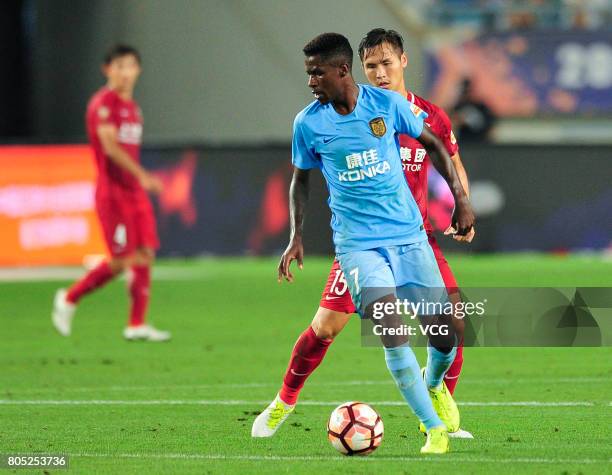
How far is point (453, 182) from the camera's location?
6602mm

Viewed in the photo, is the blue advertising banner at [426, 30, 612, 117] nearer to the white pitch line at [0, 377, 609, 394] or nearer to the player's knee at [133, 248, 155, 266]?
the player's knee at [133, 248, 155, 266]

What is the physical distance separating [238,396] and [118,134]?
385 centimetres

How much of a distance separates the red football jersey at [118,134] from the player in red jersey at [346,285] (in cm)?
466

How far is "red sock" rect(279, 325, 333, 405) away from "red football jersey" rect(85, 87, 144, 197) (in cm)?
504

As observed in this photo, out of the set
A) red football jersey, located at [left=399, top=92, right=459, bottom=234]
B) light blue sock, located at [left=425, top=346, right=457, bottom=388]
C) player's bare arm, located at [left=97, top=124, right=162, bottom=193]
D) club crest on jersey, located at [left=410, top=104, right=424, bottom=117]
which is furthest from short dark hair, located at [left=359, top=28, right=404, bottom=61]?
player's bare arm, located at [left=97, top=124, right=162, bottom=193]

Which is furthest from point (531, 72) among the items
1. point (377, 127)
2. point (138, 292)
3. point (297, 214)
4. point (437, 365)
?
point (377, 127)

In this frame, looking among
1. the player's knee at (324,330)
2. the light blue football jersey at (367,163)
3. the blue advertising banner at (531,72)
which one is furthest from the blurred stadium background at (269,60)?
the light blue football jersey at (367,163)

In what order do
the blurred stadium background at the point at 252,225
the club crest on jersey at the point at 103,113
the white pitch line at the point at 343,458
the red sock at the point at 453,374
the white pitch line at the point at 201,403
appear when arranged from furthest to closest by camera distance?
the club crest on jersey at the point at 103,113 < the white pitch line at the point at 201,403 < the red sock at the point at 453,374 < the blurred stadium background at the point at 252,225 < the white pitch line at the point at 343,458

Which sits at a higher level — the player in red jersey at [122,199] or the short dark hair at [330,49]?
the short dark hair at [330,49]

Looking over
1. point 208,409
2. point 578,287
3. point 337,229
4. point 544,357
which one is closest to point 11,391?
point 208,409

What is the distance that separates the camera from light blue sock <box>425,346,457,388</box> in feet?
23.0

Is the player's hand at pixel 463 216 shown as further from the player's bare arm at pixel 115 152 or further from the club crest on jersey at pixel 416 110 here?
the player's bare arm at pixel 115 152

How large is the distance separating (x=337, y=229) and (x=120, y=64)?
5.56 metres

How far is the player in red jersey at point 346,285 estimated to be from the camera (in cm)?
696
